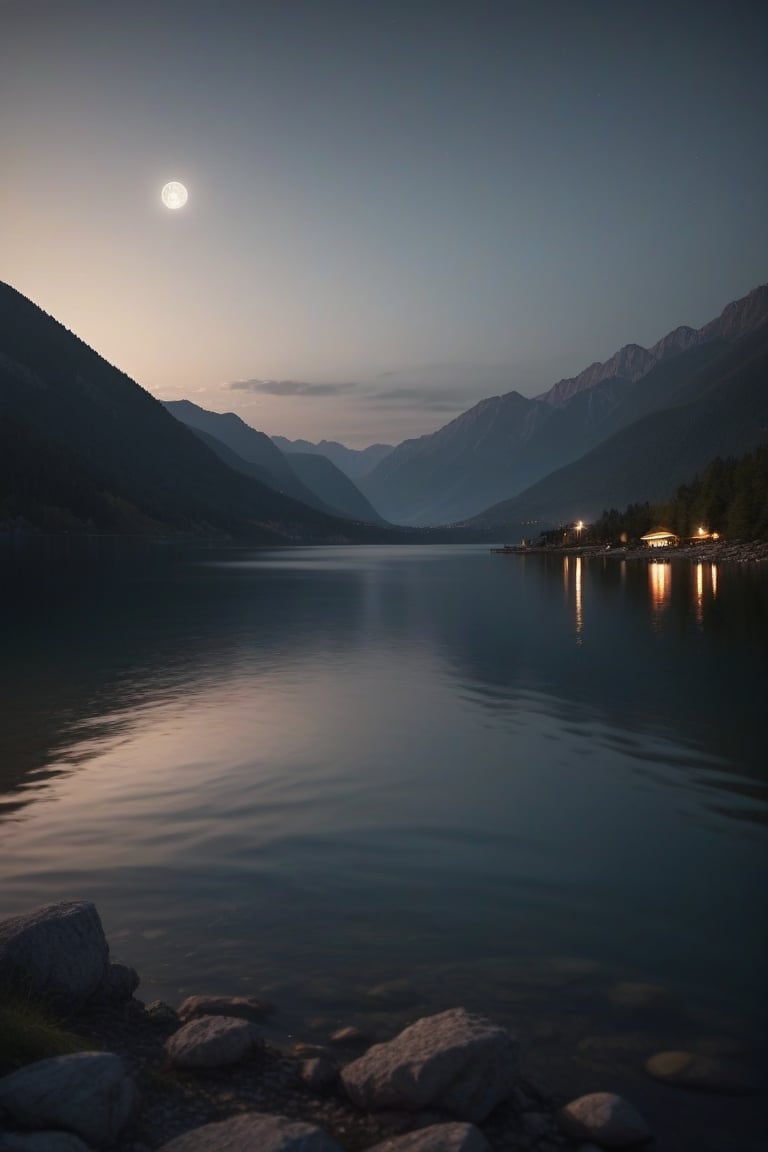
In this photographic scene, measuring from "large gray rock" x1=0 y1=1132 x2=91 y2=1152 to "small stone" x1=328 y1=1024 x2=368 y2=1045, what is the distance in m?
3.59

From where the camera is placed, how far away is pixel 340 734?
3086 cm

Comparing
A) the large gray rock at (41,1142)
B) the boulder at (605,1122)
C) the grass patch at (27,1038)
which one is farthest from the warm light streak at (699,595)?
the large gray rock at (41,1142)

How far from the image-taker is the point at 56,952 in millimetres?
10891

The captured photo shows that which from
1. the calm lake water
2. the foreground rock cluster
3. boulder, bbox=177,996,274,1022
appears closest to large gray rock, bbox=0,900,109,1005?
the foreground rock cluster

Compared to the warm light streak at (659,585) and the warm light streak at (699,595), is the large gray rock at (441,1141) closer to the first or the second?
the warm light streak at (699,595)

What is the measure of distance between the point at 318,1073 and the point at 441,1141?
2.05 metres

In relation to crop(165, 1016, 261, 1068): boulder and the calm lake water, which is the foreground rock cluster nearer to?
crop(165, 1016, 261, 1068): boulder

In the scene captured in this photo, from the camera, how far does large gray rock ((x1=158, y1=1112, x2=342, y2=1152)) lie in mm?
7543

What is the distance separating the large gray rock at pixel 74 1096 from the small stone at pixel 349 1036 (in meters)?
2.88

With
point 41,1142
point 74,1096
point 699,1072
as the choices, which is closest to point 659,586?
point 699,1072

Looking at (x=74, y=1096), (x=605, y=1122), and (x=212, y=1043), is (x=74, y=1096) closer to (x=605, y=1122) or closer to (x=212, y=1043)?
(x=212, y=1043)

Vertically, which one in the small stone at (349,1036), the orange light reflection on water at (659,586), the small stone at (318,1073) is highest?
the orange light reflection on water at (659,586)

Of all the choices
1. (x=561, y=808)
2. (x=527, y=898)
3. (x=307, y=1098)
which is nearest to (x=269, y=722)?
(x=561, y=808)

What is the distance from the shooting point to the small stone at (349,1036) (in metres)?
10.5
